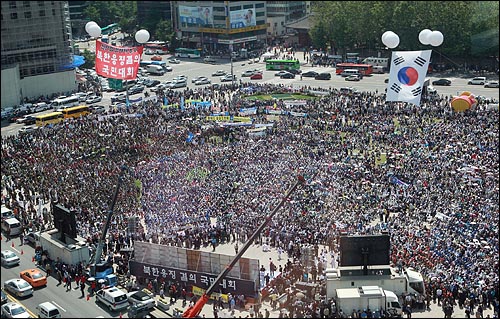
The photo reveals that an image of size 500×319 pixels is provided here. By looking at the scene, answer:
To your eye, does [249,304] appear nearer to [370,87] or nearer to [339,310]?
[339,310]

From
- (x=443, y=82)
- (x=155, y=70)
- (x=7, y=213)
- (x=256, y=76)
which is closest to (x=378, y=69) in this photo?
(x=443, y=82)

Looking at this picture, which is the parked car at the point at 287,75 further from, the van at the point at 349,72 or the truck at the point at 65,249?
the truck at the point at 65,249

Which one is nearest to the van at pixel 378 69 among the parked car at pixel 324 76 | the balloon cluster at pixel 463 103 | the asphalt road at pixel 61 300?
the parked car at pixel 324 76

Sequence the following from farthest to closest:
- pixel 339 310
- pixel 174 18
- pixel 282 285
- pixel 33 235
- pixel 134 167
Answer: pixel 174 18 < pixel 134 167 < pixel 33 235 < pixel 282 285 < pixel 339 310

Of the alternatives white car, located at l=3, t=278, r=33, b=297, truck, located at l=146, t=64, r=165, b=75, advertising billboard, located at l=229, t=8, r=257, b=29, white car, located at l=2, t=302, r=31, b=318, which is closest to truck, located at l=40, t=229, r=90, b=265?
white car, located at l=3, t=278, r=33, b=297

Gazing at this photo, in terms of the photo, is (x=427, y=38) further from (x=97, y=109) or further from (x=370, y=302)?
(x=97, y=109)

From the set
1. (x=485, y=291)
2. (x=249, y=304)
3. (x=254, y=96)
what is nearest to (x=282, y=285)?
(x=249, y=304)
